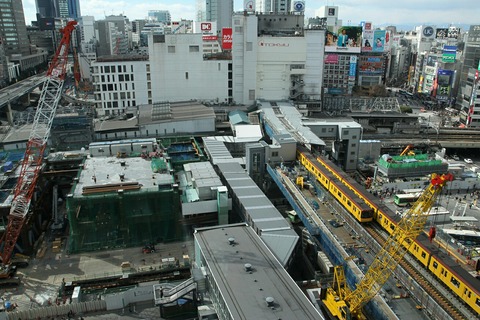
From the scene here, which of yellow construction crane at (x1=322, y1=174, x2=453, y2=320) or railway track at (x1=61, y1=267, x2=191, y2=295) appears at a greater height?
yellow construction crane at (x1=322, y1=174, x2=453, y2=320)

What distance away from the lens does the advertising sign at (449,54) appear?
78.8 meters

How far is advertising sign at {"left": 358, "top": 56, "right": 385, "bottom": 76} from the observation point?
286 ft

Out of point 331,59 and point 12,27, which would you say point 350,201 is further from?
point 12,27

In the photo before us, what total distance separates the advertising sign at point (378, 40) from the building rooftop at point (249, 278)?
71.5 meters

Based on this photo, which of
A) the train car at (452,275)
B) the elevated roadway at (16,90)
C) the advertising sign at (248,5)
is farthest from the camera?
the advertising sign at (248,5)

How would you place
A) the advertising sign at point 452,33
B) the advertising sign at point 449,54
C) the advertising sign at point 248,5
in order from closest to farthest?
the advertising sign at point 248,5 → the advertising sign at point 449,54 → the advertising sign at point 452,33

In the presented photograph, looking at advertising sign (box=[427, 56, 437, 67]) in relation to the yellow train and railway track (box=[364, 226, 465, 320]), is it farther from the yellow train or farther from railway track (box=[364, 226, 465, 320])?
railway track (box=[364, 226, 465, 320])

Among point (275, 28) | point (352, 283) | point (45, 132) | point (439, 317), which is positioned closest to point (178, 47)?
point (275, 28)

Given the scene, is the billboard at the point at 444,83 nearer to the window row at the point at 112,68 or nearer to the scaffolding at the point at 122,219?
the window row at the point at 112,68

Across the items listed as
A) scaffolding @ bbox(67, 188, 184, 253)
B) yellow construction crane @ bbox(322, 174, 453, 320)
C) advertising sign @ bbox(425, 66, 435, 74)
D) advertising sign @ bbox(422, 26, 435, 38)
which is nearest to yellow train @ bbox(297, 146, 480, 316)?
yellow construction crane @ bbox(322, 174, 453, 320)

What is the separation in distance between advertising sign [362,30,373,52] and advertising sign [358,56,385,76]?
2126 millimetres

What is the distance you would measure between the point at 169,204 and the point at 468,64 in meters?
65.4

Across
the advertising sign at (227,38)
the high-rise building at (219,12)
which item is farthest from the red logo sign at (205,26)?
the high-rise building at (219,12)

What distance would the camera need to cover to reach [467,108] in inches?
2660
